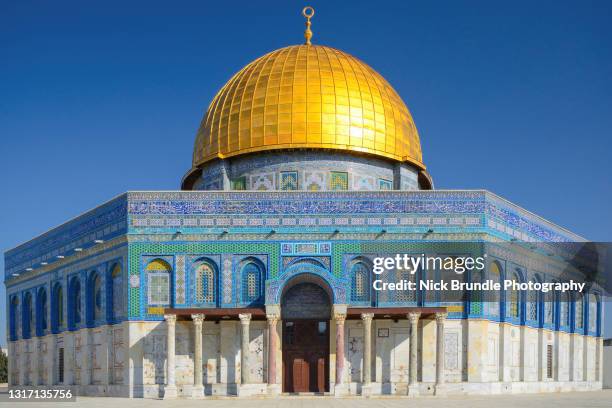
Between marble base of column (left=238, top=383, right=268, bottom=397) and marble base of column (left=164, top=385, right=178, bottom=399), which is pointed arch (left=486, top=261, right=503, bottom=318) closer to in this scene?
marble base of column (left=238, top=383, right=268, bottom=397)

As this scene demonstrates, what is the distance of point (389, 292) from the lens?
25.3 metres

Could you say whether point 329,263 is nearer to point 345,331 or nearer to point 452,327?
point 345,331

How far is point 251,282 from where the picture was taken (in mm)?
25328

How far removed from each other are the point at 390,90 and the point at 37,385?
49.7 feet

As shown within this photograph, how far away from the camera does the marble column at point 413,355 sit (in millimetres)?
24188

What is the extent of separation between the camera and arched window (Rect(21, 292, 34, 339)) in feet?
109

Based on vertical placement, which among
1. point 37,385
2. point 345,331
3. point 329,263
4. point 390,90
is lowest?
point 37,385

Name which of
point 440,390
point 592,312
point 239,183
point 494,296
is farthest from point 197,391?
point 592,312

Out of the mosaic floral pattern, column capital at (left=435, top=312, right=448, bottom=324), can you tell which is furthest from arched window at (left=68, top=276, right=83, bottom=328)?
column capital at (left=435, top=312, right=448, bottom=324)

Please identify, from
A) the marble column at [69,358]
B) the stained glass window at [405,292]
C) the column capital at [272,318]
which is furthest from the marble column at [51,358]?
the stained glass window at [405,292]

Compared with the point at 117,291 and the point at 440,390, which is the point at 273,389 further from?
the point at 117,291

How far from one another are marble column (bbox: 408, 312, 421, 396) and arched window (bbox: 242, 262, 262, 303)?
4072 mm

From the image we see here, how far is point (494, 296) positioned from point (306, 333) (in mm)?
5217

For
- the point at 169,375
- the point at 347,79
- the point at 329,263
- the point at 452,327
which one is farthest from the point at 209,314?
the point at 347,79
